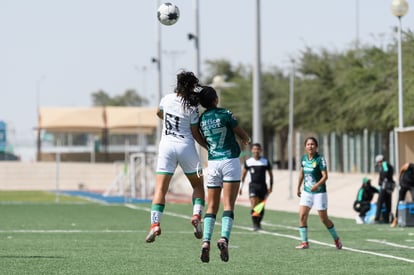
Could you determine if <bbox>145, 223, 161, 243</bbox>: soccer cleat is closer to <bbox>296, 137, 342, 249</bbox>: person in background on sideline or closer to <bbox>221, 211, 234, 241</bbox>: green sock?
<bbox>221, 211, 234, 241</bbox>: green sock

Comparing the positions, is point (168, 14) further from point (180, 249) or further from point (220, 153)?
point (220, 153)

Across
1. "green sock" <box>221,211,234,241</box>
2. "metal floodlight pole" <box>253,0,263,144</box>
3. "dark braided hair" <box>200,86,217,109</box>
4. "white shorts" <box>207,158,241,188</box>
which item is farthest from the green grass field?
"metal floodlight pole" <box>253,0,263,144</box>

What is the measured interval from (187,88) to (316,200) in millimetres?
5973

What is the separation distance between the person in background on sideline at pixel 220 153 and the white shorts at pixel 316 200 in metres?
5.43

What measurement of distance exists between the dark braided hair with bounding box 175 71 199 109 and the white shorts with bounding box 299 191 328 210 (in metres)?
5.82

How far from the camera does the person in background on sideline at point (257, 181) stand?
25.0m

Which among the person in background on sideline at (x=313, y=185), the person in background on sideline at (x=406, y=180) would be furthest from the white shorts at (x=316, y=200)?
the person in background on sideline at (x=406, y=180)

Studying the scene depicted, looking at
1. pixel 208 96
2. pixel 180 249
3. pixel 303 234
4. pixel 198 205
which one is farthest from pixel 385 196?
pixel 208 96

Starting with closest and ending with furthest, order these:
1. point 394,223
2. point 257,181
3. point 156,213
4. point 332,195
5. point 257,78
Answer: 1. point 156,213
2. point 257,181
3. point 394,223
4. point 257,78
5. point 332,195

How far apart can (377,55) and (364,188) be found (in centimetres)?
2698

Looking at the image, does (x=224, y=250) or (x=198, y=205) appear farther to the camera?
(x=198, y=205)

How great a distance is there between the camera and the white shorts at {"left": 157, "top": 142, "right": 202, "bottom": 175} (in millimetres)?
14625

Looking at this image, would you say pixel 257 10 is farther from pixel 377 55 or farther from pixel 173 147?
pixel 173 147

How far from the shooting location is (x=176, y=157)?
1466 centimetres
